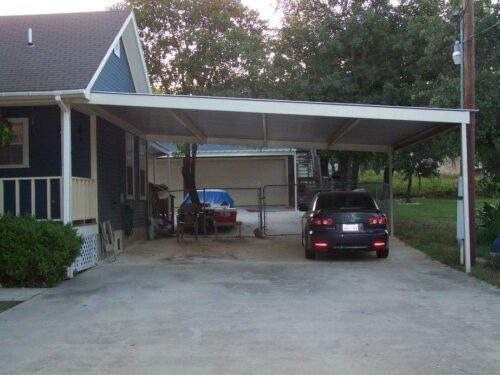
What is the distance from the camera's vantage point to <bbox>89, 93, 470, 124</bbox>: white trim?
390 inches

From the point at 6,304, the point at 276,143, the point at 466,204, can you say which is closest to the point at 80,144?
the point at 6,304

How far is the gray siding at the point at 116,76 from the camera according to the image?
12.1m

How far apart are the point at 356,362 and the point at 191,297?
3.45 m

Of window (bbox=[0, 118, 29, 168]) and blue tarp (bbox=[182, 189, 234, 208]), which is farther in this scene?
blue tarp (bbox=[182, 189, 234, 208])

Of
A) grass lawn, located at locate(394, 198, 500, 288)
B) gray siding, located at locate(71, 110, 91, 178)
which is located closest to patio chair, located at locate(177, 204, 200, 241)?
gray siding, located at locate(71, 110, 91, 178)

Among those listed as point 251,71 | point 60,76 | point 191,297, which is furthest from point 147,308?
point 251,71

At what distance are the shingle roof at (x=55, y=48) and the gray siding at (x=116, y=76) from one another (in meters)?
0.58

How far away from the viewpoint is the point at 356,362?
5.20 meters

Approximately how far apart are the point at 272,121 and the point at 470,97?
413cm

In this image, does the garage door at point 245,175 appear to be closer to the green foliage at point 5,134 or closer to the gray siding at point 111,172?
the gray siding at point 111,172

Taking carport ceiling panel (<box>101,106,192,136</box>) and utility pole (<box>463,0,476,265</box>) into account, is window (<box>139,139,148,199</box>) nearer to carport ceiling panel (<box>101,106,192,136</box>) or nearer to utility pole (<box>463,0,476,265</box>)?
carport ceiling panel (<box>101,106,192,136</box>)

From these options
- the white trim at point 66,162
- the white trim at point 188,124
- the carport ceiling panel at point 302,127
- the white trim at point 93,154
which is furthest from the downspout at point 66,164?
the carport ceiling panel at point 302,127

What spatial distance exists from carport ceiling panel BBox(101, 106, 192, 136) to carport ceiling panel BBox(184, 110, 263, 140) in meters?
0.52

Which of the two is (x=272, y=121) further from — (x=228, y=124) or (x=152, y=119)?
(x=152, y=119)
